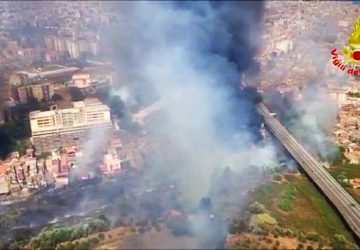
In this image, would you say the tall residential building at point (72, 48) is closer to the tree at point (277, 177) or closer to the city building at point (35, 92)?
the city building at point (35, 92)

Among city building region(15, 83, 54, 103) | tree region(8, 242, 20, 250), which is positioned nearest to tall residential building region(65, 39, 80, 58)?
city building region(15, 83, 54, 103)

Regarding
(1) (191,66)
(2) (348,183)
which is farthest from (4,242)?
(2) (348,183)

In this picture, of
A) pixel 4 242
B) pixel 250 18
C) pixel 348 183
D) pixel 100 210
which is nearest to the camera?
Answer: pixel 4 242

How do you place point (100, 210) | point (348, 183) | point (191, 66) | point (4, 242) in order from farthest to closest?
1. point (191, 66)
2. point (348, 183)
3. point (100, 210)
4. point (4, 242)

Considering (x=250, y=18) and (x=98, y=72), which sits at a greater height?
(x=250, y=18)

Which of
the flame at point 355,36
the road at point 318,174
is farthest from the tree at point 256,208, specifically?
the flame at point 355,36

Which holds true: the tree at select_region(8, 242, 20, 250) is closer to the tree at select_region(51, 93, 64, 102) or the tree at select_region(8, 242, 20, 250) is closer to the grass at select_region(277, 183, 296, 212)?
the tree at select_region(51, 93, 64, 102)

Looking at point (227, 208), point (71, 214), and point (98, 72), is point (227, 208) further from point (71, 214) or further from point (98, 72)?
point (98, 72)
